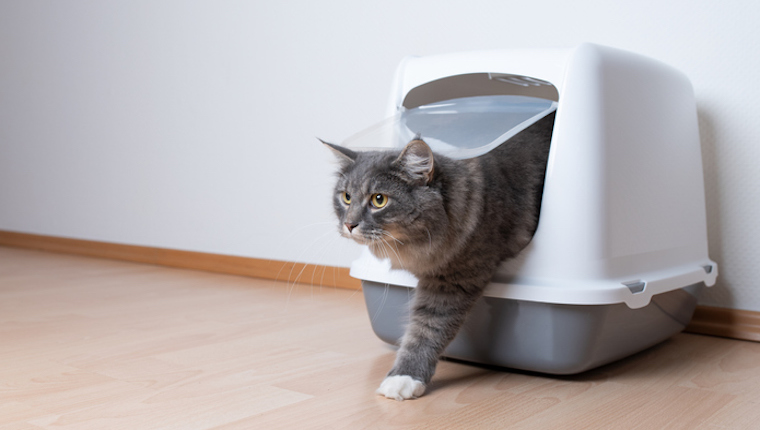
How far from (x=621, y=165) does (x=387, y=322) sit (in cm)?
56

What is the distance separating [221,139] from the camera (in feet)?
8.16

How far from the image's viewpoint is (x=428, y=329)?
1.19 metres

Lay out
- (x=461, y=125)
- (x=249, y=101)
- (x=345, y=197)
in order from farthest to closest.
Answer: (x=249, y=101) → (x=461, y=125) → (x=345, y=197)

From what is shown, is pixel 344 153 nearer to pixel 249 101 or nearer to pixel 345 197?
pixel 345 197

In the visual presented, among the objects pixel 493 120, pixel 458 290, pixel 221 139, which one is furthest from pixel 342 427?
pixel 221 139

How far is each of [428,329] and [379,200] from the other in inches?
10.1

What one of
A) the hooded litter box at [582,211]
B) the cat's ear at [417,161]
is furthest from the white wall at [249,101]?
the cat's ear at [417,161]

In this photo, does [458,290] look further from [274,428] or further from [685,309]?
[685,309]

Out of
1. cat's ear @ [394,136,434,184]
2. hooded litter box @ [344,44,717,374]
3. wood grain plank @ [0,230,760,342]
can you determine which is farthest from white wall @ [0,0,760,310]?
cat's ear @ [394,136,434,184]

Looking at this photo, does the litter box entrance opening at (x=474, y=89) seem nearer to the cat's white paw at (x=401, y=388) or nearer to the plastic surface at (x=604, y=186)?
the plastic surface at (x=604, y=186)

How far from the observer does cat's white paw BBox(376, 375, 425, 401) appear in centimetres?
109

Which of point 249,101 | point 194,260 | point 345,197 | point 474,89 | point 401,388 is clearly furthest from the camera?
point 194,260

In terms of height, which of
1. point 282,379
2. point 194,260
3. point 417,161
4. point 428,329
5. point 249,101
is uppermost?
point 417,161

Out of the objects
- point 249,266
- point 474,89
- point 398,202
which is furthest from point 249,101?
point 398,202
